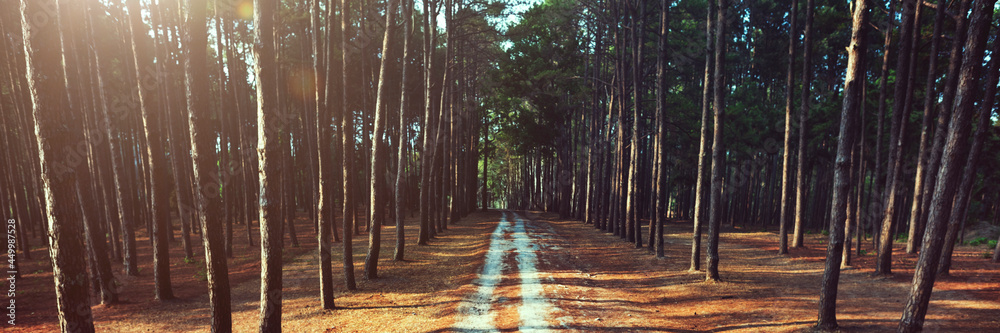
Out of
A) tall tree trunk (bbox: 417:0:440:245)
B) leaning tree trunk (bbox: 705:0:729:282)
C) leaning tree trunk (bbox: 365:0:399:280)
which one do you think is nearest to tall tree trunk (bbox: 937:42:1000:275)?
leaning tree trunk (bbox: 705:0:729:282)

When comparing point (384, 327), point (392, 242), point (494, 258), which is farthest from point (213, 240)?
point (392, 242)

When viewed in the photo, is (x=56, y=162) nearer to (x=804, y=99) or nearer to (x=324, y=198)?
(x=324, y=198)

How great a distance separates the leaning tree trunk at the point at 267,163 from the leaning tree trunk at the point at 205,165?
1.83 ft

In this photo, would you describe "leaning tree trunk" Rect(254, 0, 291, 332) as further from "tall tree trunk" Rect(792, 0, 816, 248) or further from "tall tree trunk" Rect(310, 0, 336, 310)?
"tall tree trunk" Rect(792, 0, 816, 248)

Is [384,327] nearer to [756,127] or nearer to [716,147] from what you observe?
[716,147]

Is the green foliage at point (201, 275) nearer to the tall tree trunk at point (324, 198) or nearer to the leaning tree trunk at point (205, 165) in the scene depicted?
the tall tree trunk at point (324, 198)

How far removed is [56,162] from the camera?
5094 mm

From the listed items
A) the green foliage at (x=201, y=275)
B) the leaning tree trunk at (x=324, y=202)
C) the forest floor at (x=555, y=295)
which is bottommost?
the green foliage at (x=201, y=275)

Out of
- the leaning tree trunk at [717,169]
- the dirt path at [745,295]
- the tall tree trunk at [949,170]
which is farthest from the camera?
the leaning tree trunk at [717,169]

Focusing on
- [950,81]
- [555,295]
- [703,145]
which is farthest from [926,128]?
[555,295]

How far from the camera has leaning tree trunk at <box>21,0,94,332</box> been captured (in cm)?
505

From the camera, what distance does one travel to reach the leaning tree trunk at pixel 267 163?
6551 mm

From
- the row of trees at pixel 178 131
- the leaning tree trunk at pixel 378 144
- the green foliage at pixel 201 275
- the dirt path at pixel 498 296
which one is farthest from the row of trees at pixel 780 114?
the green foliage at pixel 201 275

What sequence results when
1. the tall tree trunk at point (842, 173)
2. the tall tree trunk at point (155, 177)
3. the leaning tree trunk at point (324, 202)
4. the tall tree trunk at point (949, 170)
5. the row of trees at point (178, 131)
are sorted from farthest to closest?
the tall tree trunk at point (155, 177) → the leaning tree trunk at point (324, 202) → the tall tree trunk at point (842, 173) → the tall tree trunk at point (949, 170) → the row of trees at point (178, 131)
